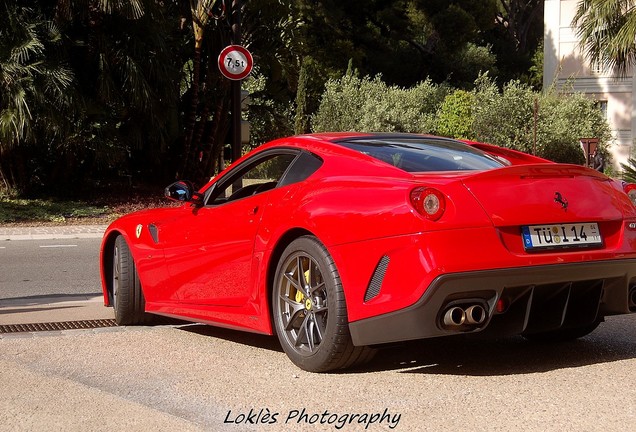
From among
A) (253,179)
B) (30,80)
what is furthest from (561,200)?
(30,80)

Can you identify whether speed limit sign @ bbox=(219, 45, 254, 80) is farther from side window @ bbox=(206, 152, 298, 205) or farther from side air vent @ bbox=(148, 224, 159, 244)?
side window @ bbox=(206, 152, 298, 205)

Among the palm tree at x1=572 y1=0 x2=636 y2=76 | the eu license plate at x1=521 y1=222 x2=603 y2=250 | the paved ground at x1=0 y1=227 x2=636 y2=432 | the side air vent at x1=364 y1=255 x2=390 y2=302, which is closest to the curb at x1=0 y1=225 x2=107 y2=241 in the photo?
the paved ground at x1=0 y1=227 x2=636 y2=432

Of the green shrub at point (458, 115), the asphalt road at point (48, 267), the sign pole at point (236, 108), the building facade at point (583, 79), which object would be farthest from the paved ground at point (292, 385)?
the building facade at point (583, 79)

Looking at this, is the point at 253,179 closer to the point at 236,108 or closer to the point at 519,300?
the point at 519,300

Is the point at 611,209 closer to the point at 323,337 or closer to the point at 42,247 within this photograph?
the point at 323,337

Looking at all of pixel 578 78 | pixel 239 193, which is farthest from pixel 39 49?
pixel 578 78

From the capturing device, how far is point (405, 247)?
4.87 m

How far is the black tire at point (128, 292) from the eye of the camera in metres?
7.09

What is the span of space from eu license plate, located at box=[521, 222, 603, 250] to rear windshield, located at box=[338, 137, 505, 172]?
682 millimetres

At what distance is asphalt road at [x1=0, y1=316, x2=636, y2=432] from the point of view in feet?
14.2

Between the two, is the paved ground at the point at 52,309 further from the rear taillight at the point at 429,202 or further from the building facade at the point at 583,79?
the building facade at the point at 583,79

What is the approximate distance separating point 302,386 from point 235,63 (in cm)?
1124

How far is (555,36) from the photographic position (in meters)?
51.6

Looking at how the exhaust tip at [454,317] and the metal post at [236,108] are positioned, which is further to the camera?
the metal post at [236,108]
